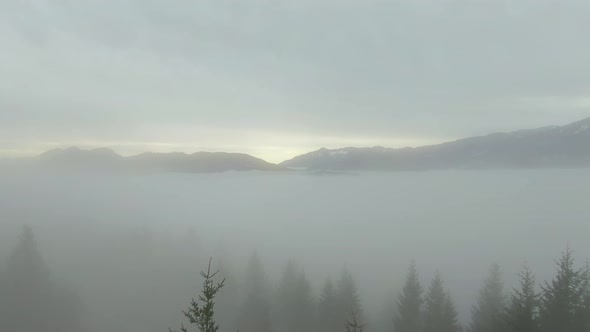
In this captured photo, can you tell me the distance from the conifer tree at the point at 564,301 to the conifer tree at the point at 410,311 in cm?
1295

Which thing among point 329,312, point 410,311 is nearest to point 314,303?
point 329,312

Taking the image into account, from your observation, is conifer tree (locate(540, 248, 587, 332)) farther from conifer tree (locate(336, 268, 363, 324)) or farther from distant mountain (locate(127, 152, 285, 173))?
distant mountain (locate(127, 152, 285, 173))

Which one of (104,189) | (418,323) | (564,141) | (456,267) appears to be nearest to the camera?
(418,323)

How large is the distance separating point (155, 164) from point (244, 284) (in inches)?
3037

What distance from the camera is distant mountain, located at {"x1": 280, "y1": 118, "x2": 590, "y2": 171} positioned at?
94062 millimetres

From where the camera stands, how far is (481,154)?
11044 centimetres

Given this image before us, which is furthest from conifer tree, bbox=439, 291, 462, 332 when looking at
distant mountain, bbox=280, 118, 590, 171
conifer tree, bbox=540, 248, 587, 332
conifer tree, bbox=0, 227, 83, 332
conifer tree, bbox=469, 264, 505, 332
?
distant mountain, bbox=280, 118, 590, 171

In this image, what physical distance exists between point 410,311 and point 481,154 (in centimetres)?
8822

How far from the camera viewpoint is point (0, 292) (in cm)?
3139

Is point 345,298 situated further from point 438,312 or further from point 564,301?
point 564,301

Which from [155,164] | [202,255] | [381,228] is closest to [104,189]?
[155,164]

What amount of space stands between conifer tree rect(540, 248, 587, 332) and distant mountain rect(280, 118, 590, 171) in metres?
78.6

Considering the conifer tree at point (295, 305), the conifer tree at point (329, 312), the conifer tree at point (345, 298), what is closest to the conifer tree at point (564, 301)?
the conifer tree at point (345, 298)

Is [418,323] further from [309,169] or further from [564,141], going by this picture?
[564,141]
